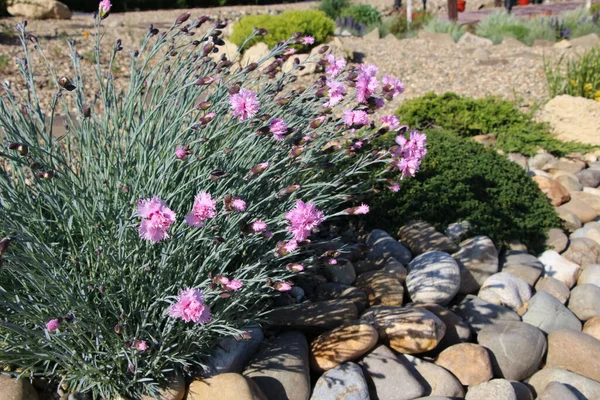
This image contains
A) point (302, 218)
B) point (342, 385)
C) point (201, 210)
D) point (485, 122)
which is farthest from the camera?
point (485, 122)

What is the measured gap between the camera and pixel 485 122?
540cm

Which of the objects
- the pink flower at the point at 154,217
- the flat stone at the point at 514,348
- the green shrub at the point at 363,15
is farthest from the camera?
the green shrub at the point at 363,15

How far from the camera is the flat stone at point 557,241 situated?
3783 millimetres

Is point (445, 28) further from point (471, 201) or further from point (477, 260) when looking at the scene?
point (477, 260)

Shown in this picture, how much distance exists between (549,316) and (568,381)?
53 cm

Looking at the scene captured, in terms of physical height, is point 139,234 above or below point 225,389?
above

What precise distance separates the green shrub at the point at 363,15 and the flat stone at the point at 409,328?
10.1 metres

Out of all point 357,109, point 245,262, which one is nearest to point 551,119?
point 357,109

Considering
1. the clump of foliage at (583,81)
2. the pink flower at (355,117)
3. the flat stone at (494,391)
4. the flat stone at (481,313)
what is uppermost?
the pink flower at (355,117)

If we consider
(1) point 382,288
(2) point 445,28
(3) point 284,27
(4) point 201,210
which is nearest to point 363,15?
(2) point 445,28

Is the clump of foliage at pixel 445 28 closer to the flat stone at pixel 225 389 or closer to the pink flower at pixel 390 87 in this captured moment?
the pink flower at pixel 390 87

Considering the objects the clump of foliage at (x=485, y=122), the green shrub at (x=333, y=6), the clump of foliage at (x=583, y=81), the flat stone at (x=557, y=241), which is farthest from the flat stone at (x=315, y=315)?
the green shrub at (x=333, y=6)

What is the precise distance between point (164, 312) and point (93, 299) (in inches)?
10.6

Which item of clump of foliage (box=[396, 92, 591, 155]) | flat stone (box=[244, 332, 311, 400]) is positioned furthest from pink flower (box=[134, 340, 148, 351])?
clump of foliage (box=[396, 92, 591, 155])
